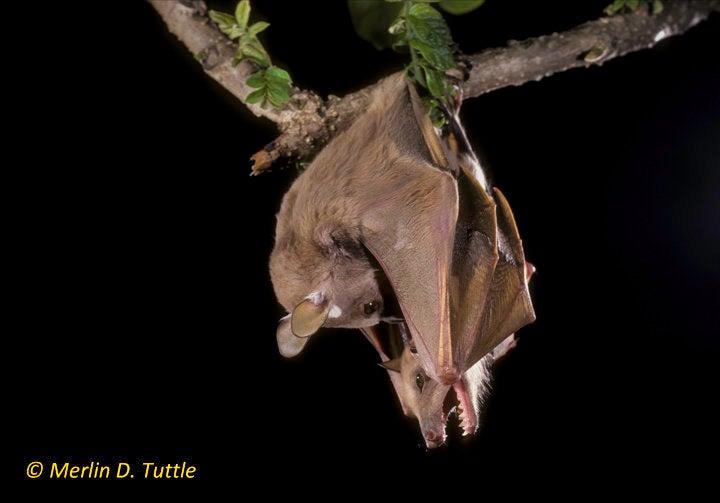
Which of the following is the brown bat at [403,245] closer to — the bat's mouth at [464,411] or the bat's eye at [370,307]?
the bat's eye at [370,307]

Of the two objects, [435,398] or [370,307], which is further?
[370,307]

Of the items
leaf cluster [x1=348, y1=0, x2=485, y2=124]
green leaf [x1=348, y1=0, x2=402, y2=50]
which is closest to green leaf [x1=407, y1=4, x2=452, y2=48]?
leaf cluster [x1=348, y1=0, x2=485, y2=124]

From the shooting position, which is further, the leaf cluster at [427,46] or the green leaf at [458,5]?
the green leaf at [458,5]

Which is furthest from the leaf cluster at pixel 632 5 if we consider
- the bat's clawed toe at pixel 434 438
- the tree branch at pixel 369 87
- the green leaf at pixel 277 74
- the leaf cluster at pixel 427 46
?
the bat's clawed toe at pixel 434 438

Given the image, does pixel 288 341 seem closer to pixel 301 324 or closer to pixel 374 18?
pixel 301 324

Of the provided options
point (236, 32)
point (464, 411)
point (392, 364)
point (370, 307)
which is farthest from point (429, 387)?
point (236, 32)

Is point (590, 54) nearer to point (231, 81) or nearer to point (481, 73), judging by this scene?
point (481, 73)
